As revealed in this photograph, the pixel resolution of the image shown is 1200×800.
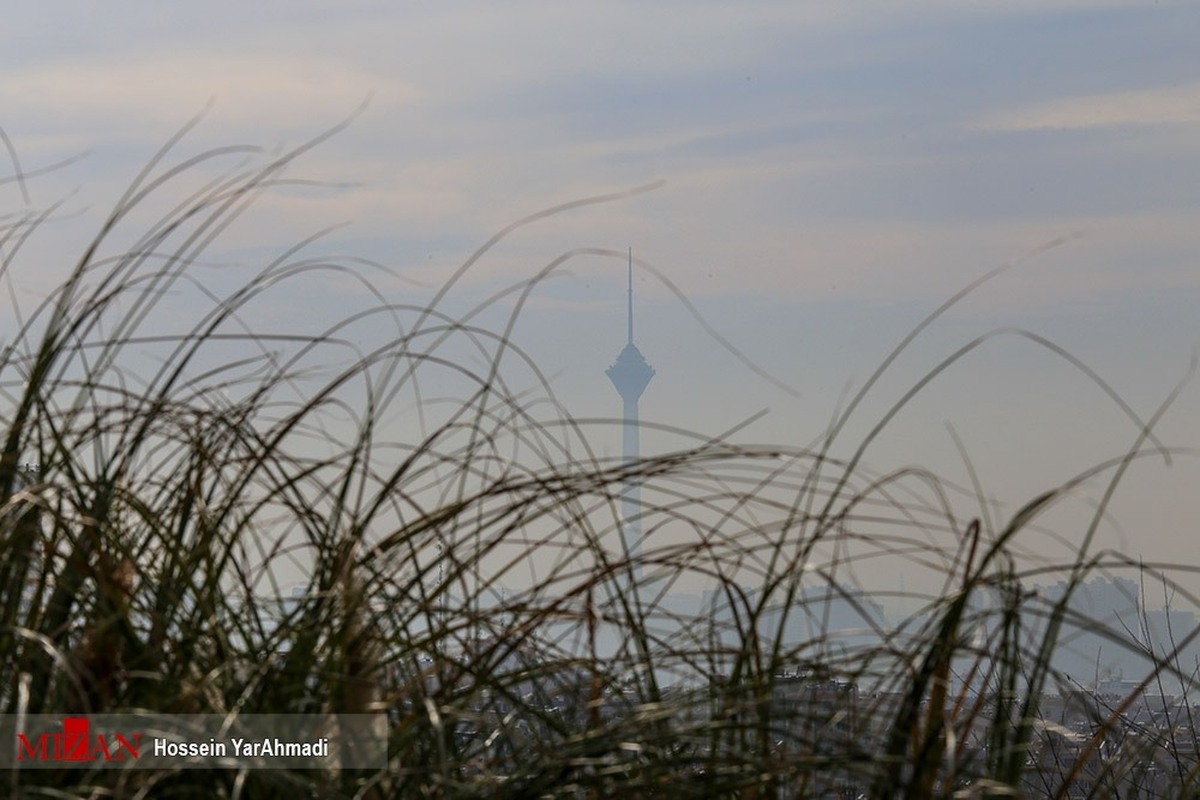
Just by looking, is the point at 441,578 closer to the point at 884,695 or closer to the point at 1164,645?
the point at 884,695

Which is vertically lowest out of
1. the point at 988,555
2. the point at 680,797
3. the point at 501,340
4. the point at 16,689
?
the point at 680,797

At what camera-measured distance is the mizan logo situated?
1.85 m

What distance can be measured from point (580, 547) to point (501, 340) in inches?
15.5

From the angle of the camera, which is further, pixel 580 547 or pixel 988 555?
pixel 580 547

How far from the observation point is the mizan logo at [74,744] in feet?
6.06

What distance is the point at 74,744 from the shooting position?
186 cm

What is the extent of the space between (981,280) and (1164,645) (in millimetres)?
1143

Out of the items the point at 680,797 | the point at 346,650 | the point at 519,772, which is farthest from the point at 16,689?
the point at 680,797

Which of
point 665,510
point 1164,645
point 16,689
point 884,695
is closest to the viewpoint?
point 16,689

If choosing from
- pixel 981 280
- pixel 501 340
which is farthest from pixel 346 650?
pixel 981 280

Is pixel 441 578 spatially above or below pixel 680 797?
above

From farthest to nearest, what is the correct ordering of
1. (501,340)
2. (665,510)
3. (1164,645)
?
(1164,645) → (501,340) → (665,510)

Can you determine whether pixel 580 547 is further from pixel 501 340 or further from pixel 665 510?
pixel 501 340

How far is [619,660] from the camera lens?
2320mm
